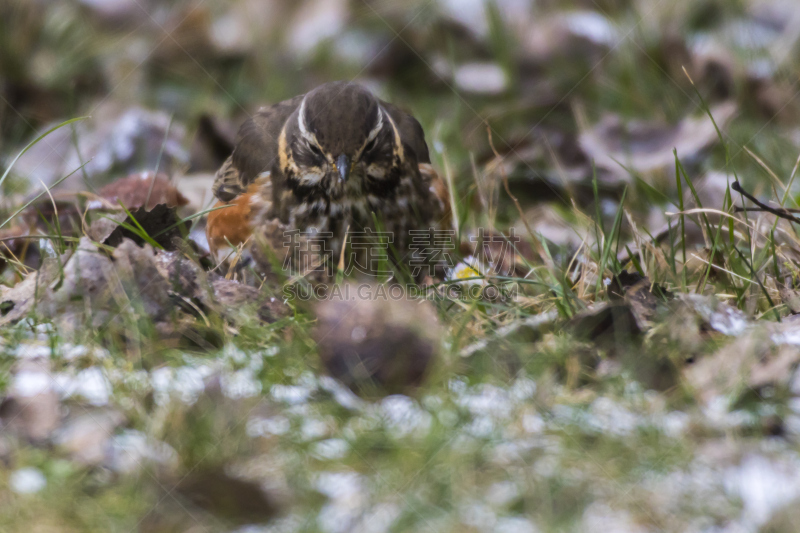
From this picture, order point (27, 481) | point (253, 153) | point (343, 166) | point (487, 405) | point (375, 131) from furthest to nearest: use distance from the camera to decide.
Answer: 1. point (253, 153)
2. point (375, 131)
3. point (343, 166)
4. point (487, 405)
5. point (27, 481)

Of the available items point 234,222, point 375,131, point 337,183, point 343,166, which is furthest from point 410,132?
point 234,222

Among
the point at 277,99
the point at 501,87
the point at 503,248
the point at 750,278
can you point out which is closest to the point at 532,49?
the point at 501,87

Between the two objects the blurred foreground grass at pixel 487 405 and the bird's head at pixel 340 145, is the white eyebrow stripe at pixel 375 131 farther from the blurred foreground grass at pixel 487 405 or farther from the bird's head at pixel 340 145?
the blurred foreground grass at pixel 487 405

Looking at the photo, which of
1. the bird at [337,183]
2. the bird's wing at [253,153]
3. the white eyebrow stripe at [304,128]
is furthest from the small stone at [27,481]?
the bird's wing at [253,153]

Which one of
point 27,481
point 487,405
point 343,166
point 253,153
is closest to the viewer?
point 27,481

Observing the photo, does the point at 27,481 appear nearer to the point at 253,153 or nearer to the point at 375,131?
the point at 375,131

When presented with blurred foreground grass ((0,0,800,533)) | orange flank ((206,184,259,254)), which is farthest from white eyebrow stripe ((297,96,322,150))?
blurred foreground grass ((0,0,800,533))

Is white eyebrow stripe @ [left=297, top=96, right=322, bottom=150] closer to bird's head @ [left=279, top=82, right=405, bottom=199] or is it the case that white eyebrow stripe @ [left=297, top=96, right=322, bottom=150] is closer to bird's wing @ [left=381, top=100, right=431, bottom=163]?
bird's head @ [left=279, top=82, right=405, bottom=199]

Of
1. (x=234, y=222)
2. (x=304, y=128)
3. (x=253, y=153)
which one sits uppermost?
(x=304, y=128)
